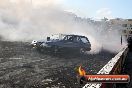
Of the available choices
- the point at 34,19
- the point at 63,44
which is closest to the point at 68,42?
the point at 63,44

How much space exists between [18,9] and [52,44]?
23960 millimetres

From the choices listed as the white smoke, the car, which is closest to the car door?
the car

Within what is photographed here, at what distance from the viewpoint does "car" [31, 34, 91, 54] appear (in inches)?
684

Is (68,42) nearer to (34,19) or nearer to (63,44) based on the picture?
(63,44)

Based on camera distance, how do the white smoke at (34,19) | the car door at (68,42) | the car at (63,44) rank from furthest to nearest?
the white smoke at (34,19) → the car door at (68,42) → the car at (63,44)

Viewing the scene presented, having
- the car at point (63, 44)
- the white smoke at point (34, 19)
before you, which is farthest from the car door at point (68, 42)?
the white smoke at point (34, 19)

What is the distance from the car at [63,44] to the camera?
684 inches

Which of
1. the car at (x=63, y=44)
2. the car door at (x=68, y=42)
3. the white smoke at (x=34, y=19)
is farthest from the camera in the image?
the white smoke at (x=34, y=19)

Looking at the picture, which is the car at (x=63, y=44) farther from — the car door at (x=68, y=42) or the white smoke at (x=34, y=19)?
the white smoke at (x=34, y=19)

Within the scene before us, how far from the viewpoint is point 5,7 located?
39.1 metres

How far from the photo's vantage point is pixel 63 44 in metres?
17.9

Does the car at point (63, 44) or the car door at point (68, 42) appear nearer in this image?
the car at point (63, 44)

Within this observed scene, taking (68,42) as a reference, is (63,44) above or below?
below

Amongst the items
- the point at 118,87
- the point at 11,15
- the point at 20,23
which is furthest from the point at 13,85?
the point at 11,15
